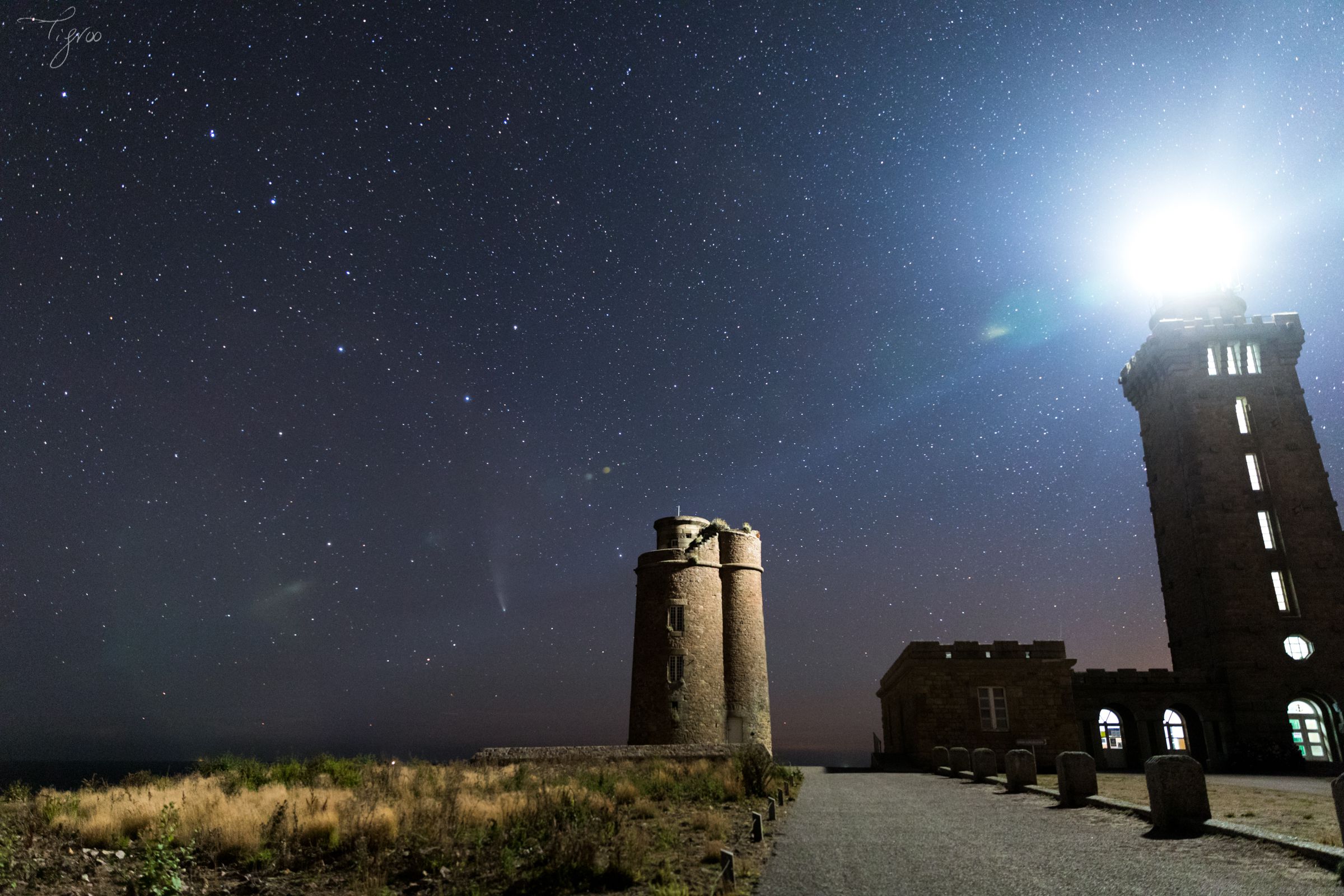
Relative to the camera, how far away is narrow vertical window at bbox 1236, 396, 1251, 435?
121 ft

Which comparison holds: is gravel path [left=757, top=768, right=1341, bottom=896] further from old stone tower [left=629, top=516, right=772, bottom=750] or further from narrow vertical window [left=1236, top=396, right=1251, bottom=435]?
narrow vertical window [left=1236, top=396, right=1251, bottom=435]

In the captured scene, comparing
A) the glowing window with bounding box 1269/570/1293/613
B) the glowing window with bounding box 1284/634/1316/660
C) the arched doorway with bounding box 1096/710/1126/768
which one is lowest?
the arched doorway with bounding box 1096/710/1126/768

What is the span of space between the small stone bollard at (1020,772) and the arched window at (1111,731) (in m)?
21.9

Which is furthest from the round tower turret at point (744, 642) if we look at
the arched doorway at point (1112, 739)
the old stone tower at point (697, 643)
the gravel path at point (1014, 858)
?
the gravel path at point (1014, 858)

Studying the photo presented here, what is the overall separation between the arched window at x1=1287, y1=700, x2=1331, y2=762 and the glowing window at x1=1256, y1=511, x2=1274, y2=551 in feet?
23.1

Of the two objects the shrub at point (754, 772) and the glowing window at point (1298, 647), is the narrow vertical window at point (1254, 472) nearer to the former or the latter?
the glowing window at point (1298, 647)

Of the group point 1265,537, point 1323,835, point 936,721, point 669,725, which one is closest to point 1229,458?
point 1265,537

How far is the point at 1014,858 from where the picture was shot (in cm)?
879

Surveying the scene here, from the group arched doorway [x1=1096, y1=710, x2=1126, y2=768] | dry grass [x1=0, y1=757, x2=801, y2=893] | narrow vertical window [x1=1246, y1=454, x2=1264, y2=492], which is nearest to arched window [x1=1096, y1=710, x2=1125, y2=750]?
arched doorway [x1=1096, y1=710, x2=1126, y2=768]

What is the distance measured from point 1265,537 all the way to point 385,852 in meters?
41.2

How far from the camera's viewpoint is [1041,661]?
30750 millimetres

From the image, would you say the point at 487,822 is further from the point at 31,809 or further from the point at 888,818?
the point at 31,809

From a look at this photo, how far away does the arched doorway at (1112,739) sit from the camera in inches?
1319

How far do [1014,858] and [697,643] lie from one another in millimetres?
25167
